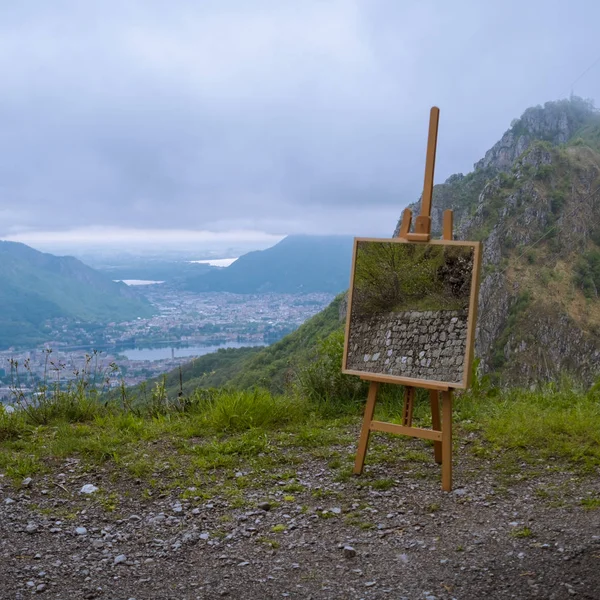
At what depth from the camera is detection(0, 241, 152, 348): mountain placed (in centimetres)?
3156

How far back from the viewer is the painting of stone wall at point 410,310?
4301 mm

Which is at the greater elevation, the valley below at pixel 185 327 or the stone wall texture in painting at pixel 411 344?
the stone wall texture in painting at pixel 411 344

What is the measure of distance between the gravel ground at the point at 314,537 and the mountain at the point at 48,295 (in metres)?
24.5

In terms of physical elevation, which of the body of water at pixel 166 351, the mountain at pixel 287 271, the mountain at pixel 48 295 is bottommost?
the body of water at pixel 166 351

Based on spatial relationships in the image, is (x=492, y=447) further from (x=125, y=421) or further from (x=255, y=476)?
(x=125, y=421)

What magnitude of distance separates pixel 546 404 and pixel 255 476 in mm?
2970

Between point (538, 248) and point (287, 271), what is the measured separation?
25.5m

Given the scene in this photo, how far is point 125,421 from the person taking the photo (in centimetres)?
582

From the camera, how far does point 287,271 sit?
167 ft

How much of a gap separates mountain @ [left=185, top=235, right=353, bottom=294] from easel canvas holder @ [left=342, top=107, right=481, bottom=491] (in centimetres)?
3845

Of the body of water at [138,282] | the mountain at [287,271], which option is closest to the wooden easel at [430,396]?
the body of water at [138,282]

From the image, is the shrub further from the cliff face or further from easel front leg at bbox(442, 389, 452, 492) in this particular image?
the cliff face

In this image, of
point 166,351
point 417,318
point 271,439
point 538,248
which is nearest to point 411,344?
point 417,318

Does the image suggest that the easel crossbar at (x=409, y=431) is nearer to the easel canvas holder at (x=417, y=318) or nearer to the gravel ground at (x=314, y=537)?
the easel canvas holder at (x=417, y=318)
